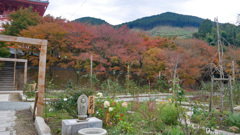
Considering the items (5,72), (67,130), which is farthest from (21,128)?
(5,72)

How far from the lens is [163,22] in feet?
204

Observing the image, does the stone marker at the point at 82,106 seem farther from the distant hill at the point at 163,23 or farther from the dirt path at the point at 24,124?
the distant hill at the point at 163,23

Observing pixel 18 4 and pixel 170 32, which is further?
pixel 170 32

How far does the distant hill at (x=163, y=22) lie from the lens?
61.7 metres

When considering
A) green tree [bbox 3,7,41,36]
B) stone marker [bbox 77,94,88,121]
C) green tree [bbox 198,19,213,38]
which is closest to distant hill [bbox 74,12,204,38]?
green tree [bbox 198,19,213,38]

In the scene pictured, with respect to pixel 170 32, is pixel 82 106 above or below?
below

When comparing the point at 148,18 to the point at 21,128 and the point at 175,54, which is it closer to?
the point at 175,54

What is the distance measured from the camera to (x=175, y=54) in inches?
604

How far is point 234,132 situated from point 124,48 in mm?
11931

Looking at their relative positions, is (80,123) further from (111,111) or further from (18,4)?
(18,4)

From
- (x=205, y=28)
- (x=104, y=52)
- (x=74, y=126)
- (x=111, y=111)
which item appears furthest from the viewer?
(x=205, y=28)

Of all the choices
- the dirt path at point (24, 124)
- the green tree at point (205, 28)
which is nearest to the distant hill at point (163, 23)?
the green tree at point (205, 28)

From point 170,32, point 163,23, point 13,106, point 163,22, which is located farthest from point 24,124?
point 163,22

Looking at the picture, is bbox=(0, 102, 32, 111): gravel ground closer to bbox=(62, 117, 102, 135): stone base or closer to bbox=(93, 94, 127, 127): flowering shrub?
bbox=(93, 94, 127, 127): flowering shrub
